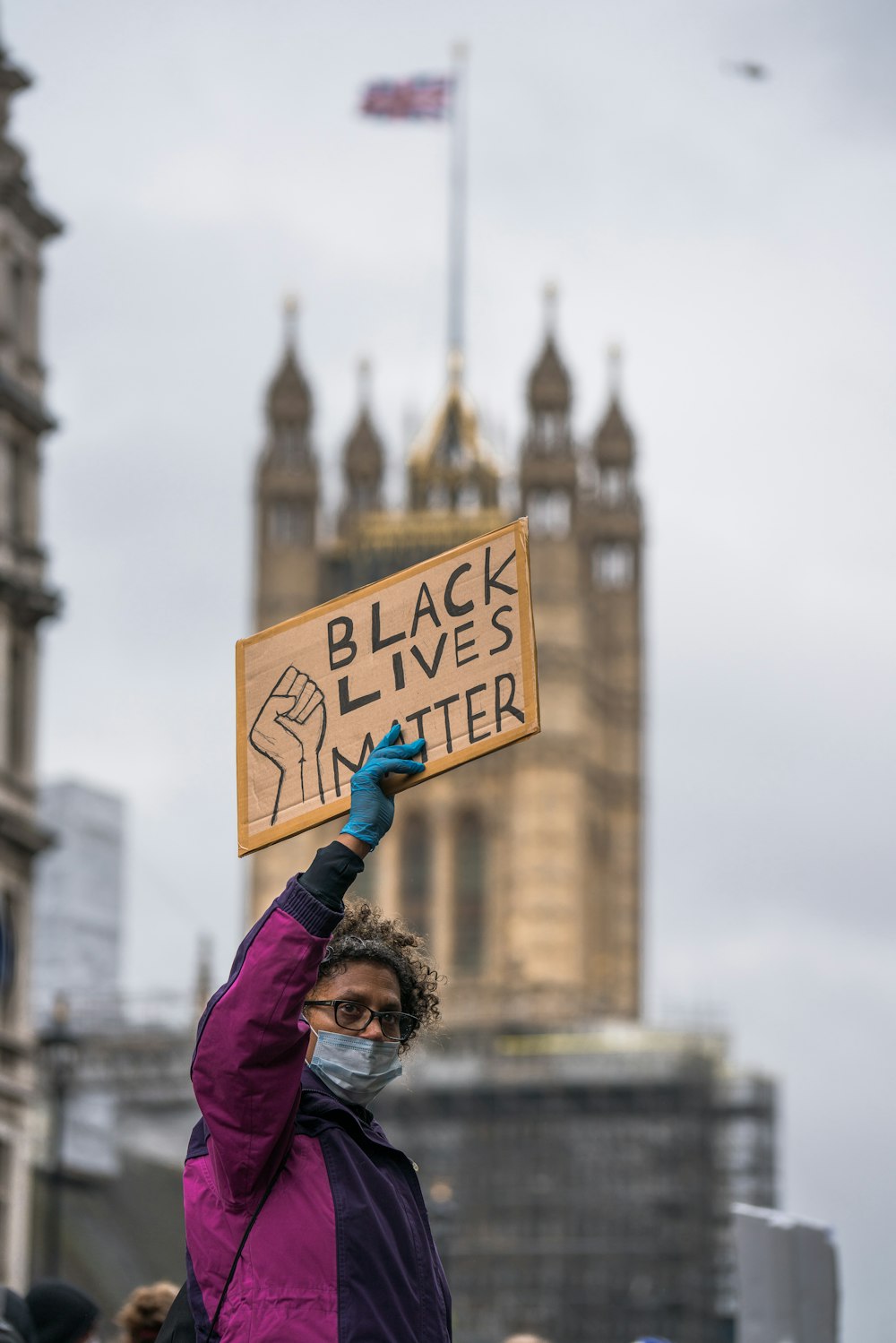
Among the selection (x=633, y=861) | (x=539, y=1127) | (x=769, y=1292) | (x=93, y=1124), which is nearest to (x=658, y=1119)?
(x=539, y=1127)

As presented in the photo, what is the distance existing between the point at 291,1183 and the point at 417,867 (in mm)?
75650

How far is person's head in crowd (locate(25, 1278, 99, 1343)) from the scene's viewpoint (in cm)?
654

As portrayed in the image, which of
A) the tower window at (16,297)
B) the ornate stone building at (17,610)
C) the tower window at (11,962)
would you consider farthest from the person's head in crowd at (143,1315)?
the tower window at (16,297)

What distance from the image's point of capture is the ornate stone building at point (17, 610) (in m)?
26.4

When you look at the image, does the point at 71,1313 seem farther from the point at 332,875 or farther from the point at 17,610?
the point at 17,610

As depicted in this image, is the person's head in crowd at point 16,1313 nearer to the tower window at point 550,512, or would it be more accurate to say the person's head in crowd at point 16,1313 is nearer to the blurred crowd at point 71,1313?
the blurred crowd at point 71,1313

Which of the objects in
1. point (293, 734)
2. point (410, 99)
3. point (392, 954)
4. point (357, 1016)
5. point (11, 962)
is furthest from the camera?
point (410, 99)

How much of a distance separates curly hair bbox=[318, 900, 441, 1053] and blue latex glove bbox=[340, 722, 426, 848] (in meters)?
0.22

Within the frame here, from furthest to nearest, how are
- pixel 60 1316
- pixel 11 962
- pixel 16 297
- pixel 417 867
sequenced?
pixel 417 867 → pixel 16 297 → pixel 11 962 → pixel 60 1316

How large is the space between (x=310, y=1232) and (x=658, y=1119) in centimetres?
6488

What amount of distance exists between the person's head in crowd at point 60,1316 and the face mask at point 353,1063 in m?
2.28

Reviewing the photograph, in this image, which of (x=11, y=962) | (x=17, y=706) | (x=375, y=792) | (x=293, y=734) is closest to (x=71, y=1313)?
(x=293, y=734)

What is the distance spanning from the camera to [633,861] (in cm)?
8212

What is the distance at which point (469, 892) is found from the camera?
7838 cm
